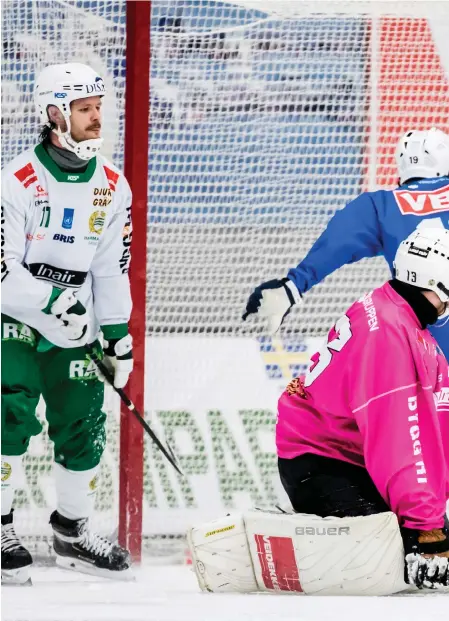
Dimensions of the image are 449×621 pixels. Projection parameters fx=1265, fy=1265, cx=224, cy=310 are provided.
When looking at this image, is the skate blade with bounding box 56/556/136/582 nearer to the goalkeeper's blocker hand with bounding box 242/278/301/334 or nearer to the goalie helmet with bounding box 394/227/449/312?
the goalkeeper's blocker hand with bounding box 242/278/301/334

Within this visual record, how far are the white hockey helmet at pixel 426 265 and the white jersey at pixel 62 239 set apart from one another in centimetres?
95

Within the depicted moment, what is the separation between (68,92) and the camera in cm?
342

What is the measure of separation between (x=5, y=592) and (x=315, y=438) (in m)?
0.82

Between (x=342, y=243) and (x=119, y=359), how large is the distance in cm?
71

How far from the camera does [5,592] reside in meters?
3.01

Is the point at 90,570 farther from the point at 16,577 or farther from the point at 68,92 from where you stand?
the point at 68,92

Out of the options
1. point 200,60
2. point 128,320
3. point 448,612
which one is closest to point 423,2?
point 200,60

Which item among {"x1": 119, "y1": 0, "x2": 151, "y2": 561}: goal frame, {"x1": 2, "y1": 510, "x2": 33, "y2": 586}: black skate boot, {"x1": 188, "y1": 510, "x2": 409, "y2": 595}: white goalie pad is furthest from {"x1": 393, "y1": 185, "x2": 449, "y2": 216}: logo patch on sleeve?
Result: {"x1": 2, "y1": 510, "x2": 33, "y2": 586}: black skate boot

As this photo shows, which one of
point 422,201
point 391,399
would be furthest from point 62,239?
point 391,399

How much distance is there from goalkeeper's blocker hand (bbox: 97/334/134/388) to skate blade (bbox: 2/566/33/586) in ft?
1.89

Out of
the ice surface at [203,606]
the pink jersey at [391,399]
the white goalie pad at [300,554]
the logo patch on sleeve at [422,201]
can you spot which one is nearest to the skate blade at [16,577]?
the ice surface at [203,606]

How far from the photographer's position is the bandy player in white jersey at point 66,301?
133 inches

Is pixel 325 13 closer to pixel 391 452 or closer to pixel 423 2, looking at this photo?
pixel 423 2

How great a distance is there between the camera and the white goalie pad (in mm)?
2719
